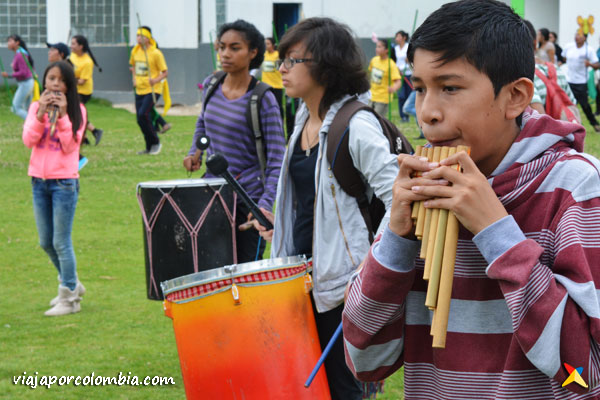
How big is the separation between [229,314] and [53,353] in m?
2.73

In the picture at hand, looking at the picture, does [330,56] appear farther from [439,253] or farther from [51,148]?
[51,148]

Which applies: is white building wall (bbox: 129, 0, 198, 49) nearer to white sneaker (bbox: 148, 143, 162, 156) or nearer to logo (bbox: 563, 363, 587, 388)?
white sneaker (bbox: 148, 143, 162, 156)

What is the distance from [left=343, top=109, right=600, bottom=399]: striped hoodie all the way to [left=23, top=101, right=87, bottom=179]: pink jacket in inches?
188

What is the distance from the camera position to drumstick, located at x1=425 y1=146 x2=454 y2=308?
1.74m

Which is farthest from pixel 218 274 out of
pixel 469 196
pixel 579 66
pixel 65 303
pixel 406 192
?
pixel 579 66

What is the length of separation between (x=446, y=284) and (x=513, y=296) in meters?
0.14

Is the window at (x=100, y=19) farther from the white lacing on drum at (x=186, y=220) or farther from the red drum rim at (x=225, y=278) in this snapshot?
the red drum rim at (x=225, y=278)

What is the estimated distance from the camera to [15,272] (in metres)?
8.03

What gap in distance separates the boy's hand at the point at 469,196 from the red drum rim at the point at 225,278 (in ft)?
5.96

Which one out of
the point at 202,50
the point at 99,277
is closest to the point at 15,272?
the point at 99,277

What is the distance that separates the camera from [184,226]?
4.94 metres

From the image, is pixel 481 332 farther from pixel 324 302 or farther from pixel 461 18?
pixel 324 302

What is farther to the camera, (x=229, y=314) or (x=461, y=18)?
(x=229, y=314)

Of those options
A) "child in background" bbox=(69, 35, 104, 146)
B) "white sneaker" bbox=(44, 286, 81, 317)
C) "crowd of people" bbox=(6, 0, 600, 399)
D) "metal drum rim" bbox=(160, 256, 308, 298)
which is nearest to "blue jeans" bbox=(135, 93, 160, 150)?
"child in background" bbox=(69, 35, 104, 146)
